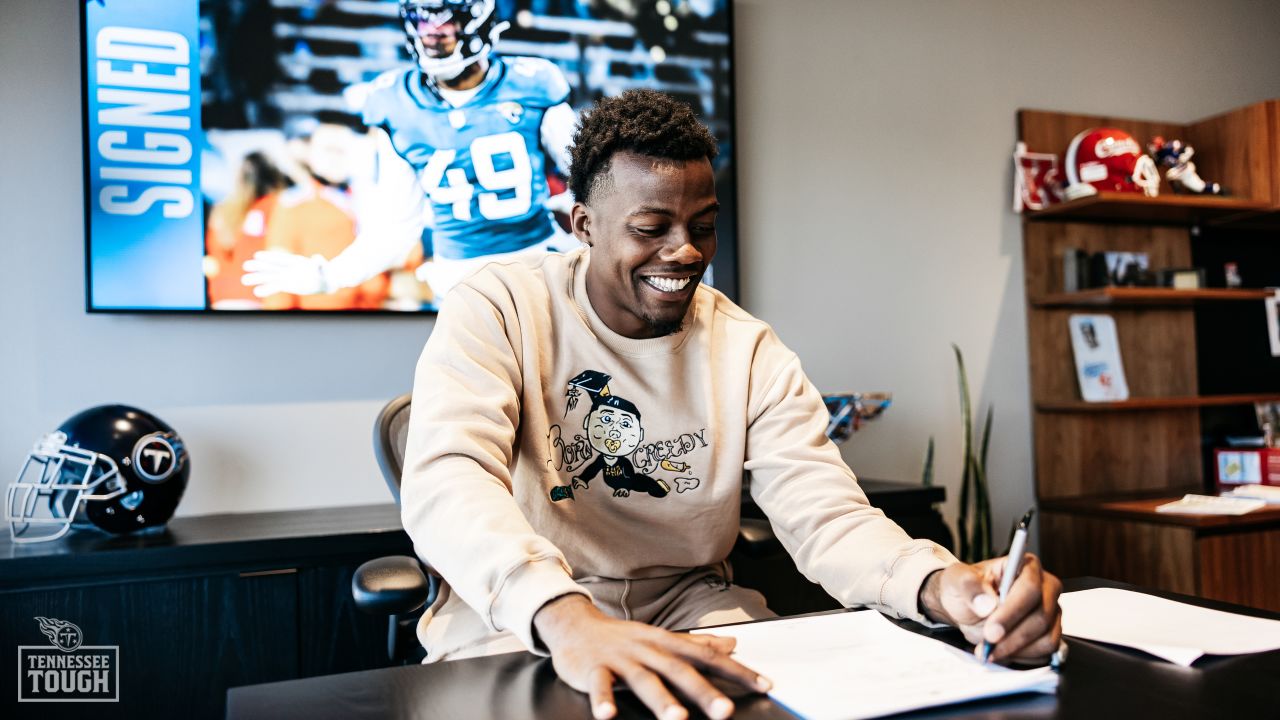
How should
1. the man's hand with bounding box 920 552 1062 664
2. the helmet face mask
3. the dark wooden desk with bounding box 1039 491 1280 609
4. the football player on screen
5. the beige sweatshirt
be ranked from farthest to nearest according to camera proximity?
the dark wooden desk with bounding box 1039 491 1280 609, the football player on screen, the helmet face mask, the beige sweatshirt, the man's hand with bounding box 920 552 1062 664

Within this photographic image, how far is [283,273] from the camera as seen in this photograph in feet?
8.03

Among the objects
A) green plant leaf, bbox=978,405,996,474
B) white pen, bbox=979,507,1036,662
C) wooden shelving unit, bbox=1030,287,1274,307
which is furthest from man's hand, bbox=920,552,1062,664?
wooden shelving unit, bbox=1030,287,1274,307

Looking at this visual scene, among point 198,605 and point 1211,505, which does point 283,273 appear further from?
point 1211,505

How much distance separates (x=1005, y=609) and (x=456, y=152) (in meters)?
2.10

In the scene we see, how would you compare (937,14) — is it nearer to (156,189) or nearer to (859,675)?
(156,189)

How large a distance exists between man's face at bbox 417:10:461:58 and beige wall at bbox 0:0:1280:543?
777 millimetres

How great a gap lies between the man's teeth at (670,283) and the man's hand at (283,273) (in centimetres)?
142

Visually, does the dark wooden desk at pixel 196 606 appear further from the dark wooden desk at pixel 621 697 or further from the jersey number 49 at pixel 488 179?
the dark wooden desk at pixel 621 697

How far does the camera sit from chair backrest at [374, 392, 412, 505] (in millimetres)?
1898

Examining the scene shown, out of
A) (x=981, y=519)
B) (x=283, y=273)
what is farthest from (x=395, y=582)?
(x=981, y=519)

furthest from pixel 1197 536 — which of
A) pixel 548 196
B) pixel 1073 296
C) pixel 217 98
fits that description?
pixel 217 98

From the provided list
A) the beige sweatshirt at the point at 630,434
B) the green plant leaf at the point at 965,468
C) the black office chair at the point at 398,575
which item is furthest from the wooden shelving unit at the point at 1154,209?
the beige sweatshirt at the point at 630,434

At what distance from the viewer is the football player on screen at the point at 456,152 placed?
2.54 m

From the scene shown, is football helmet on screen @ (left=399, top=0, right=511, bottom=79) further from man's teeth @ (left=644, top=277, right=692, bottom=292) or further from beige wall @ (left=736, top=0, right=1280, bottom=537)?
man's teeth @ (left=644, top=277, right=692, bottom=292)
